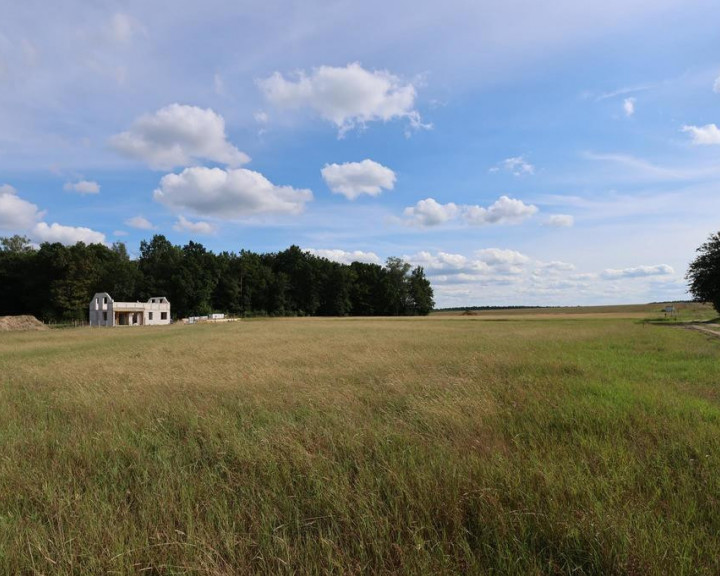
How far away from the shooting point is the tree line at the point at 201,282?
87.4 m

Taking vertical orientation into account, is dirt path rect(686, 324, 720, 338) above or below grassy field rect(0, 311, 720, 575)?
below

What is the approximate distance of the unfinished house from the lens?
7344 cm

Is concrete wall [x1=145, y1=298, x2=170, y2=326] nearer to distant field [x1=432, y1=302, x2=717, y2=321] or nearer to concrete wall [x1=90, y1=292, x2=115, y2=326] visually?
concrete wall [x1=90, y1=292, x2=115, y2=326]

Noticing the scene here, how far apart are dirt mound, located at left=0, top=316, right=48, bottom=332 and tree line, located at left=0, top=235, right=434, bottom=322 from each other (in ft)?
65.2

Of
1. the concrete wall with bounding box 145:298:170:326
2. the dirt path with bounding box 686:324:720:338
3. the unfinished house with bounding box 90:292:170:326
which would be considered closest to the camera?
the dirt path with bounding box 686:324:720:338

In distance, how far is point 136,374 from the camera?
39.9 ft

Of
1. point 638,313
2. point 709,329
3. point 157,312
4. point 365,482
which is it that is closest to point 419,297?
point 638,313

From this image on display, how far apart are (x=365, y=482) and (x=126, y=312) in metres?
84.8

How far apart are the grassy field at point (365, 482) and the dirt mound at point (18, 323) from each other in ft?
219

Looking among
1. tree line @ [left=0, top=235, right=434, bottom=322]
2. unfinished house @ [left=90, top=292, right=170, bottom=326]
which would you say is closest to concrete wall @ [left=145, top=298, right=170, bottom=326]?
unfinished house @ [left=90, top=292, right=170, bottom=326]

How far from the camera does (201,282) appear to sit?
98.2 m

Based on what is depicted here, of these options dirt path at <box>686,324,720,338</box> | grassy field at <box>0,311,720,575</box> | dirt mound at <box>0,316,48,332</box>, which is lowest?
dirt mound at <box>0,316,48,332</box>

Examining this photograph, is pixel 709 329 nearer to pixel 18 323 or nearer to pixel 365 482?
pixel 365 482

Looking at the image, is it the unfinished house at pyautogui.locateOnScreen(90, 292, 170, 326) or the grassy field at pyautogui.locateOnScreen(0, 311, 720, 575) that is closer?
the grassy field at pyautogui.locateOnScreen(0, 311, 720, 575)
